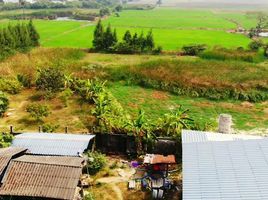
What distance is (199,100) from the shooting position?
22.2 metres

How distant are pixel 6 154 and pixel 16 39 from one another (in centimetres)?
2378

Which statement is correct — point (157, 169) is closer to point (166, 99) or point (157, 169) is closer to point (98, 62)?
point (166, 99)

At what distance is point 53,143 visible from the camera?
13.6 meters

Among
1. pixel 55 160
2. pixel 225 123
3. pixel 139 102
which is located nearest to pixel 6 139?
pixel 55 160

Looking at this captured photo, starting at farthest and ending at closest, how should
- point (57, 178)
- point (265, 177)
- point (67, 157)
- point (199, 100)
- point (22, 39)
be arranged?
point (22, 39) → point (199, 100) → point (67, 157) → point (57, 178) → point (265, 177)

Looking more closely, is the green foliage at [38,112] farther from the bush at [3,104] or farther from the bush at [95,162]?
the bush at [95,162]

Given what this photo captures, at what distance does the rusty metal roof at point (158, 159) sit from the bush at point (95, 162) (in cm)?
174

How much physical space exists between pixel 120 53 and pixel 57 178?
26573 mm

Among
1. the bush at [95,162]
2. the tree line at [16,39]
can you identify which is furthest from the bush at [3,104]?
the tree line at [16,39]

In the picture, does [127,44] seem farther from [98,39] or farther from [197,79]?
[197,79]

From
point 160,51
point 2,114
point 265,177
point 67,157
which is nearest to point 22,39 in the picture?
point 160,51

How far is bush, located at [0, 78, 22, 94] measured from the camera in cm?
2273

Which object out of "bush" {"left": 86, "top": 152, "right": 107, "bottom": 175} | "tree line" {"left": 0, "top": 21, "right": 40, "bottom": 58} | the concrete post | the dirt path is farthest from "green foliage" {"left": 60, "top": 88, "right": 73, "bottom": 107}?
the concrete post

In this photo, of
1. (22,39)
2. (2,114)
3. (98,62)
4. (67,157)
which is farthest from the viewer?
(22,39)
